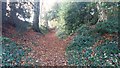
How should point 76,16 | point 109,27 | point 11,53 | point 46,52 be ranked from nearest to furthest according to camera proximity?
point 11,53
point 46,52
point 109,27
point 76,16

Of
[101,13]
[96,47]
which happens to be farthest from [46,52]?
[101,13]

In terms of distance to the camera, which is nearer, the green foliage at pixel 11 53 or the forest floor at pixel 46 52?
the green foliage at pixel 11 53

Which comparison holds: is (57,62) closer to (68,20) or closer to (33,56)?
(33,56)

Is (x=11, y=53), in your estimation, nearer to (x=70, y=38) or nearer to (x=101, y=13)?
(x=70, y=38)

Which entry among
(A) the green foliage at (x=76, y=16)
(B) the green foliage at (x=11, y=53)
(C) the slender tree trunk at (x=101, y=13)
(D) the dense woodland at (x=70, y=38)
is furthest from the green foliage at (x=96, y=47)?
(B) the green foliage at (x=11, y=53)

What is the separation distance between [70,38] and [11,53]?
2.60 metres

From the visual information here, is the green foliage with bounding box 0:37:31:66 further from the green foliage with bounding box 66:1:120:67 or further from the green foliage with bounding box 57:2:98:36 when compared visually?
the green foliage with bounding box 57:2:98:36

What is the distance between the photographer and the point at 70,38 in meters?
7.25

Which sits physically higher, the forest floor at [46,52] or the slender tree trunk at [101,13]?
the slender tree trunk at [101,13]

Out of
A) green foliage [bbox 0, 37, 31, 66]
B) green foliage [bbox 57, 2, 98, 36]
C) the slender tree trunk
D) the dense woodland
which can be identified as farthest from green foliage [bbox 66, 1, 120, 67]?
green foliage [bbox 0, 37, 31, 66]

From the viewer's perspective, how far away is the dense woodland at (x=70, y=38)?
5.20 m

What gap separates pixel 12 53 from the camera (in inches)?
203

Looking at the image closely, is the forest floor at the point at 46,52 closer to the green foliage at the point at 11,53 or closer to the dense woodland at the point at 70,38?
the dense woodland at the point at 70,38

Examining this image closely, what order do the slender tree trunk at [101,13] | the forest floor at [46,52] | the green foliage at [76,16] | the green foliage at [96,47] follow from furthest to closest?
the green foliage at [76,16] < the slender tree trunk at [101,13] < the forest floor at [46,52] < the green foliage at [96,47]
